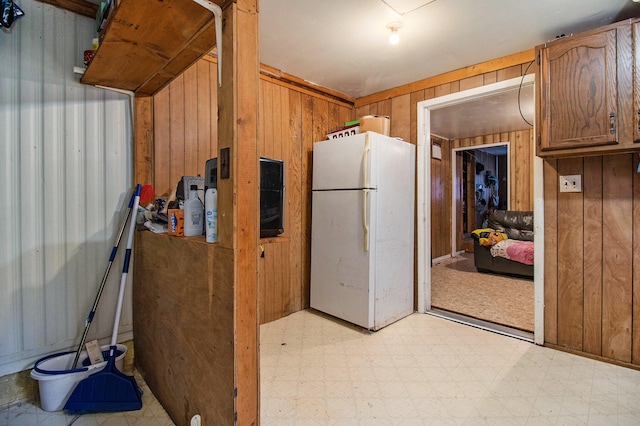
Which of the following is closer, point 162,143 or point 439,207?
point 162,143

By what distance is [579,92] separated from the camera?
198 cm

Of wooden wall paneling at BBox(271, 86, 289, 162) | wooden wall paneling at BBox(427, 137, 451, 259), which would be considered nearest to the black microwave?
wooden wall paneling at BBox(271, 86, 289, 162)

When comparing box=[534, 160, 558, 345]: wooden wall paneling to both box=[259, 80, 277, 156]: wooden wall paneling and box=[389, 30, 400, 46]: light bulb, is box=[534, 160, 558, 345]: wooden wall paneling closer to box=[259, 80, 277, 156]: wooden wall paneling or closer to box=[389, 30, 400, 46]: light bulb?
box=[389, 30, 400, 46]: light bulb

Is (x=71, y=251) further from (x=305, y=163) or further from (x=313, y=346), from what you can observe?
(x=305, y=163)

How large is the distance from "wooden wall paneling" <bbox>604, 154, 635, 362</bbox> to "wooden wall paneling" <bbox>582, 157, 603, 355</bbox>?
0.03m

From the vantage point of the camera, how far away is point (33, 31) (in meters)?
1.70

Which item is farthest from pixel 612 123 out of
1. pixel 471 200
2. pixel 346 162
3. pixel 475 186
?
pixel 475 186

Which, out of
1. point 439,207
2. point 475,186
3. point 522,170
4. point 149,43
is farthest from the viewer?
point 475,186

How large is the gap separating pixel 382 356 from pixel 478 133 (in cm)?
471

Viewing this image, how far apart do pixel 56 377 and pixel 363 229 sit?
2.10 m

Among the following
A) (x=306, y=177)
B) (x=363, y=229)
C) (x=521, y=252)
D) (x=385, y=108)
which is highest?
(x=385, y=108)

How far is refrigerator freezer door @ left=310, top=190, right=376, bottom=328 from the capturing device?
258 centimetres

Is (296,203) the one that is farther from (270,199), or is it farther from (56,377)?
(56,377)

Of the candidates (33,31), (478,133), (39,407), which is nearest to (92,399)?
(39,407)
